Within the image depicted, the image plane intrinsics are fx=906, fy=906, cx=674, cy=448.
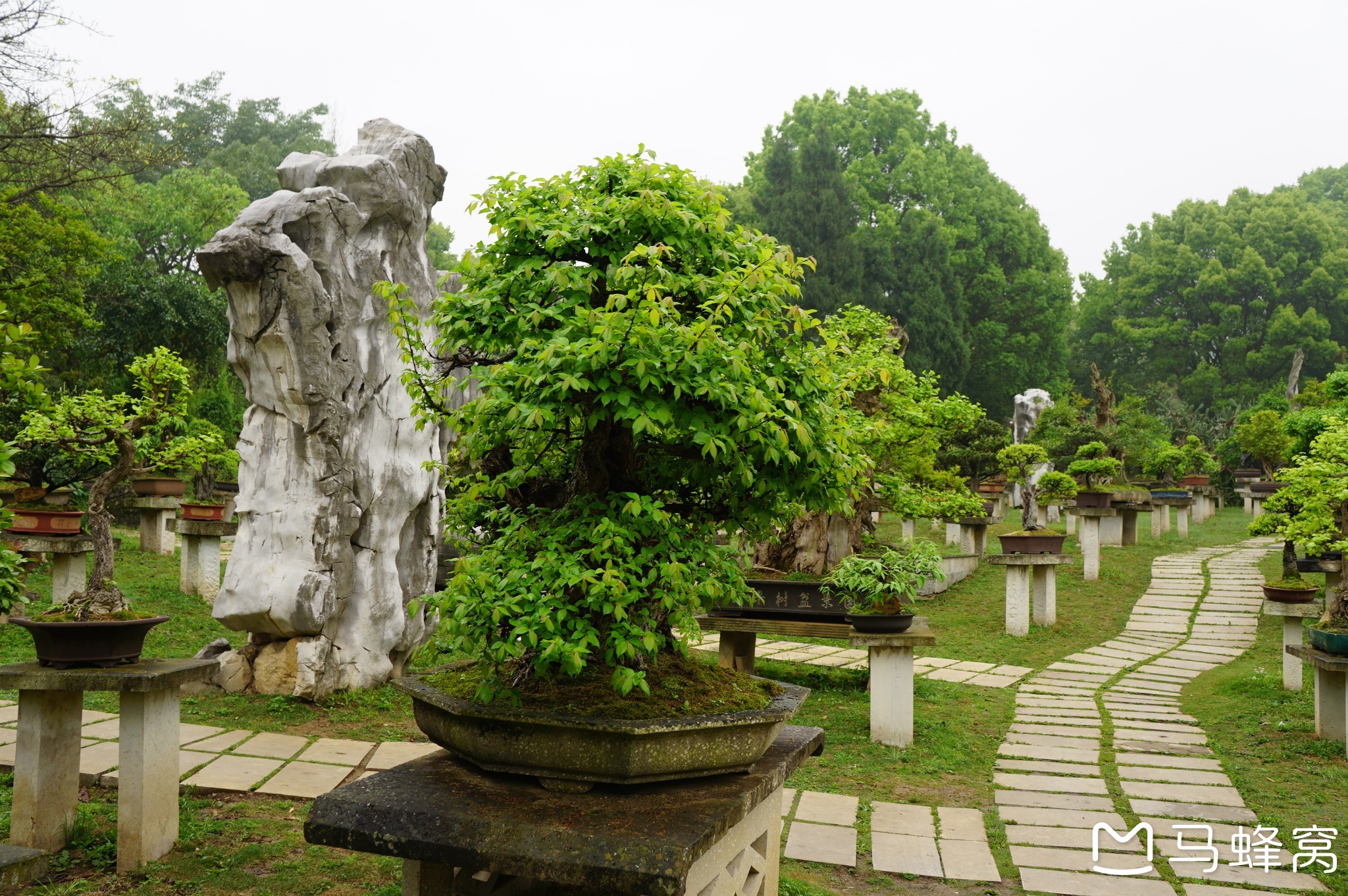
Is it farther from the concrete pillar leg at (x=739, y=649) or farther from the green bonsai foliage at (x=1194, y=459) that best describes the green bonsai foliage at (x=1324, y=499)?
the green bonsai foliage at (x=1194, y=459)

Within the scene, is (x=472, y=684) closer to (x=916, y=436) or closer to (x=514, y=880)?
(x=514, y=880)

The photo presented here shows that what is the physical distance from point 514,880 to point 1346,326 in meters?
37.3

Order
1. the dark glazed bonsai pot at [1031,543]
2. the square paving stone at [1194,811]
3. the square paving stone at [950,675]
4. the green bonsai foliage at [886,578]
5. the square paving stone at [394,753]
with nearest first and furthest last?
the square paving stone at [1194,811] < the square paving stone at [394,753] < the green bonsai foliage at [886,578] < the square paving stone at [950,675] < the dark glazed bonsai pot at [1031,543]

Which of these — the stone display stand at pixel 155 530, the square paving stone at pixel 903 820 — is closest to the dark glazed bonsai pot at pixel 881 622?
the square paving stone at pixel 903 820

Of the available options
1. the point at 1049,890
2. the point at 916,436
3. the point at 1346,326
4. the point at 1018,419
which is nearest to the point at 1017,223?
the point at 1018,419

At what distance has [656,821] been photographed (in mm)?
2299

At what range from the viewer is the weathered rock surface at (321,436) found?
6500 mm

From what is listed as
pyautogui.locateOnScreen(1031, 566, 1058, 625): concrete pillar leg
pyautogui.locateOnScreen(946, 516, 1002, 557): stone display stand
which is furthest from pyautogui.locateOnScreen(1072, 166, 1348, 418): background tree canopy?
pyautogui.locateOnScreen(1031, 566, 1058, 625): concrete pillar leg

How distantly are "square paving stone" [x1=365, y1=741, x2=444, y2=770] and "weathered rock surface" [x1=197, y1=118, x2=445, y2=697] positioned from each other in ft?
3.94

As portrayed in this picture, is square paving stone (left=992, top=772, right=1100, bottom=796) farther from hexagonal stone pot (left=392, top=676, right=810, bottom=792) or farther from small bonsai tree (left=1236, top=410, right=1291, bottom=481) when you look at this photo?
small bonsai tree (left=1236, top=410, right=1291, bottom=481)

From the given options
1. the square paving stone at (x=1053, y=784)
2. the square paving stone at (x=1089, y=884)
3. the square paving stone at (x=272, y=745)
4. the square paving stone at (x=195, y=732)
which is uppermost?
the square paving stone at (x=195, y=732)

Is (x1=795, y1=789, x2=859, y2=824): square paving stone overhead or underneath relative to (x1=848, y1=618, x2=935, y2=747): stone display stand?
underneath

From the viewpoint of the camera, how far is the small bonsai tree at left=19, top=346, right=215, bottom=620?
13.1 ft

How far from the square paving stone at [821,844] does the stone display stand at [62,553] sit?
7177mm
